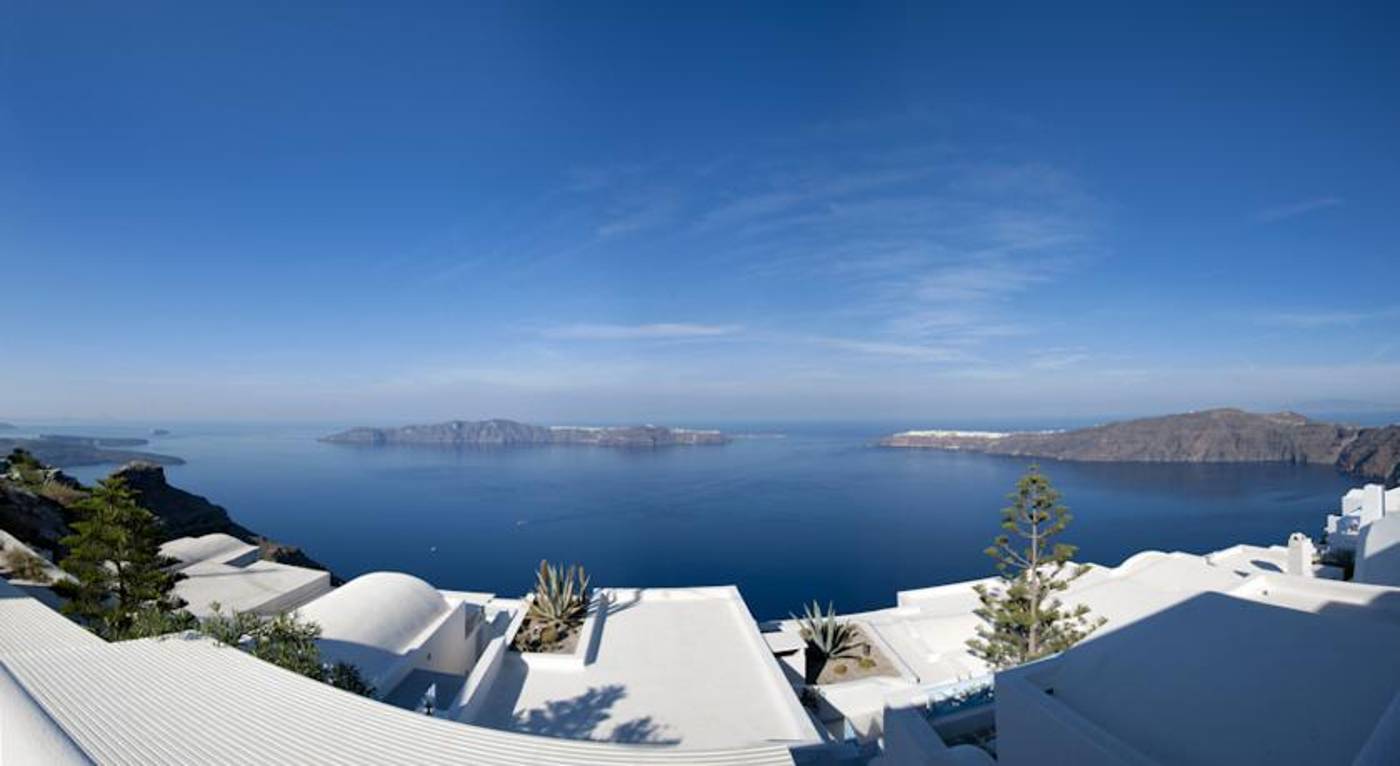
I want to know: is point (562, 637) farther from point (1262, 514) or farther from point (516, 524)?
point (1262, 514)

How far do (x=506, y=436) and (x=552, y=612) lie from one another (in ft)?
429

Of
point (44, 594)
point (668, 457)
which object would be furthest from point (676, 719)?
point (668, 457)

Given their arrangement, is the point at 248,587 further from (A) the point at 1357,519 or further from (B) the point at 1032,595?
(A) the point at 1357,519

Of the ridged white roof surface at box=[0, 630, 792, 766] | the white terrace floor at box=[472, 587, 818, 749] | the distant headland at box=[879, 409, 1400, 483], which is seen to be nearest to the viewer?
the ridged white roof surface at box=[0, 630, 792, 766]

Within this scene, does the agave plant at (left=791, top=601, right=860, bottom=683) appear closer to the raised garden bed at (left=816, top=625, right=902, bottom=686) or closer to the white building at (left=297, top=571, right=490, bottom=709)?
the raised garden bed at (left=816, top=625, right=902, bottom=686)

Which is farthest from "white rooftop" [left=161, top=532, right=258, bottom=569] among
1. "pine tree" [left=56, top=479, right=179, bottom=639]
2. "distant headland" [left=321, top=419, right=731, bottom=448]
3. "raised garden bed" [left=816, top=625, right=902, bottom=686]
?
"distant headland" [left=321, top=419, right=731, bottom=448]

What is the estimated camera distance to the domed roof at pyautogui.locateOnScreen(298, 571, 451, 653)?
9.53 metres

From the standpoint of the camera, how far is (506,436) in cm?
13400

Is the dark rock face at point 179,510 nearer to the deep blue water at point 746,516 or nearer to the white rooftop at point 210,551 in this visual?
the white rooftop at point 210,551

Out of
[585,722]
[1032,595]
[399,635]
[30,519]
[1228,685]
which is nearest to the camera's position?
[1228,685]

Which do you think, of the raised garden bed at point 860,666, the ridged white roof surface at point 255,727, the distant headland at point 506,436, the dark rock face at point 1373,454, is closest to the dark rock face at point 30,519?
the ridged white roof surface at point 255,727

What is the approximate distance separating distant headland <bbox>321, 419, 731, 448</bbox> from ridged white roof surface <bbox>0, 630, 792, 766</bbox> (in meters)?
118

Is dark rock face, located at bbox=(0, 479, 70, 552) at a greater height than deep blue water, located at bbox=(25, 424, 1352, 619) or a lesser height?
greater

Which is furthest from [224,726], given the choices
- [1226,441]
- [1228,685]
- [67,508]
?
[1226,441]
